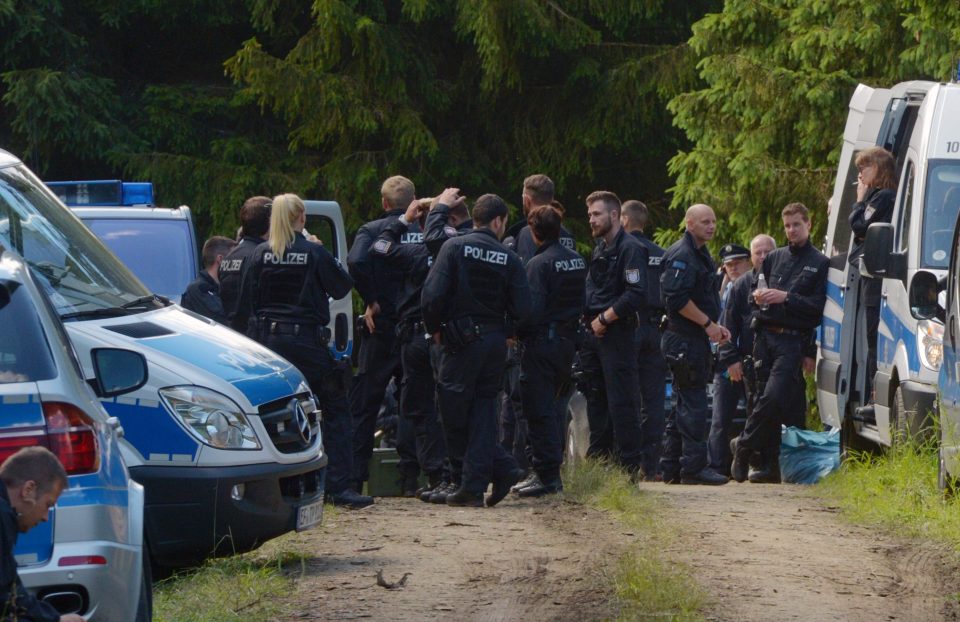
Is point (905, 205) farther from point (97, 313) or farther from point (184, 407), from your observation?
point (97, 313)

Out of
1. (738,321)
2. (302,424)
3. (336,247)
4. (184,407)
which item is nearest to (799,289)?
(738,321)

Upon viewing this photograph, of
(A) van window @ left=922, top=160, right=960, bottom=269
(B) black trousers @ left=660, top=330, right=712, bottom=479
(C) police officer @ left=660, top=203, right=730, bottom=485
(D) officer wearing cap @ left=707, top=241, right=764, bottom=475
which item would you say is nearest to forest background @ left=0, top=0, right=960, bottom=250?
(D) officer wearing cap @ left=707, top=241, right=764, bottom=475

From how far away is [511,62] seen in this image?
78.1 feet

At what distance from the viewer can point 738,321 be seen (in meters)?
13.5

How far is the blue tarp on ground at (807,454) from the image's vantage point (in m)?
12.6

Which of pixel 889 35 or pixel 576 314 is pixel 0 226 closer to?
pixel 576 314

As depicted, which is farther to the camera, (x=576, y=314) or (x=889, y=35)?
(x=889, y=35)

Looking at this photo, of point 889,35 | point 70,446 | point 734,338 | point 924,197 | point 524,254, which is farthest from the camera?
point 889,35

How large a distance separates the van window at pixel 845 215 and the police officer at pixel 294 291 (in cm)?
456

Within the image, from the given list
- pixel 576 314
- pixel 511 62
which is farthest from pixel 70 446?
pixel 511 62

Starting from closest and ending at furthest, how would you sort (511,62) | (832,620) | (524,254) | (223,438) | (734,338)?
(832,620)
(223,438)
(524,254)
(734,338)
(511,62)

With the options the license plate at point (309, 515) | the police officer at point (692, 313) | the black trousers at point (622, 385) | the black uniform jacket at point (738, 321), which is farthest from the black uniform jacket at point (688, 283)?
the license plate at point (309, 515)

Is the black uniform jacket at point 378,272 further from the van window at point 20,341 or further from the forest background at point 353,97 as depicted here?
the forest background at point 353,97

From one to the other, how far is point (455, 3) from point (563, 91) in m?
2.19
